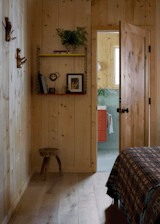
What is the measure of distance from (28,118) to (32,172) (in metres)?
0.82

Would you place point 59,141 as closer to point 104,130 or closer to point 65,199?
point 65,199

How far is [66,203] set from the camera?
7.24 feet

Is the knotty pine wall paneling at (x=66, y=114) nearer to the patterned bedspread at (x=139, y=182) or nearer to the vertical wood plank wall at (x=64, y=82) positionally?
the vertical wood plank wall at (x=64, y=82)

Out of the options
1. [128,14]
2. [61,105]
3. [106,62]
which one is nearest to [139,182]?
[61,105]

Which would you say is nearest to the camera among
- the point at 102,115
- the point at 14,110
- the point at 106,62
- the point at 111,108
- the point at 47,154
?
the point at 14,110

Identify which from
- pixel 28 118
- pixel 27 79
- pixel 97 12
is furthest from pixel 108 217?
pixel 97 12

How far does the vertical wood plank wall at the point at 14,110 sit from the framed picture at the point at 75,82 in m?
0.60

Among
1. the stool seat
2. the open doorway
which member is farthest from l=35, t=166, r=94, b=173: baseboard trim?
the open doorway

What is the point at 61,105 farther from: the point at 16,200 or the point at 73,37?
the point at 16,200

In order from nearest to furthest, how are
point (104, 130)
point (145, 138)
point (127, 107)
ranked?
point (127, 107) → point (145, 138) → point (104, 130)

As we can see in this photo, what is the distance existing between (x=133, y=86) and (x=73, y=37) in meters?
1.10

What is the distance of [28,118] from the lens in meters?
2.91

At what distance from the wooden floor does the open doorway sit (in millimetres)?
1418

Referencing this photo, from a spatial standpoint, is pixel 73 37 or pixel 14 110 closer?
pixel 14 110
